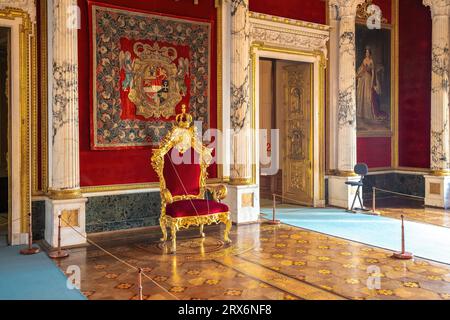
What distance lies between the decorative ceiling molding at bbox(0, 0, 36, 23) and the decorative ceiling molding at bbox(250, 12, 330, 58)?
134 inches

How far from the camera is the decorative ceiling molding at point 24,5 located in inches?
225

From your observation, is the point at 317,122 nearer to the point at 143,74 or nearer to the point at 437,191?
the point at 437,191

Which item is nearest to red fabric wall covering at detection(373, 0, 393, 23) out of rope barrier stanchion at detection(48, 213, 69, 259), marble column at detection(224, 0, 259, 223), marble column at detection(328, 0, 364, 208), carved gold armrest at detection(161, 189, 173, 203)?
marble column at detection(328, 0, 364, 208)

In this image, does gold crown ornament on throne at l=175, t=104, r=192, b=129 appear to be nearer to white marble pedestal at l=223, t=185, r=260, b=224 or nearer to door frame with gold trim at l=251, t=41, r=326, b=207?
white marble pedestal at l=223, t=185, r=260, b=224

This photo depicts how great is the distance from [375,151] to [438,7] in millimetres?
2959

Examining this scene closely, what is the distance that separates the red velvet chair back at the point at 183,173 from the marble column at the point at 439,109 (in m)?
4.96

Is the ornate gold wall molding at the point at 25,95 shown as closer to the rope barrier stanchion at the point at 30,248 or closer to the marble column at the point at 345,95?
the rope barrier stanchion at the point at 30,248

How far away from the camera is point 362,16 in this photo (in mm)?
9188

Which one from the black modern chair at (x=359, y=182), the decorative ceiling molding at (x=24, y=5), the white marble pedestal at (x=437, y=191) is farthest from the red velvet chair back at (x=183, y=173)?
the white marble pedestal at (x=437, y=191)

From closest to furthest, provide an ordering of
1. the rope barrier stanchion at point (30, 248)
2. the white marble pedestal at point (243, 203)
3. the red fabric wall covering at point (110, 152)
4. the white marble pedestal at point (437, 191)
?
1. the rope barrier stanchion at point (30, 248)
2. the red fabric wall covering at point (110, 152)
3. the white marble pedestal at point (243, 203)
4. the white marble pedestal at point (437, 191)
